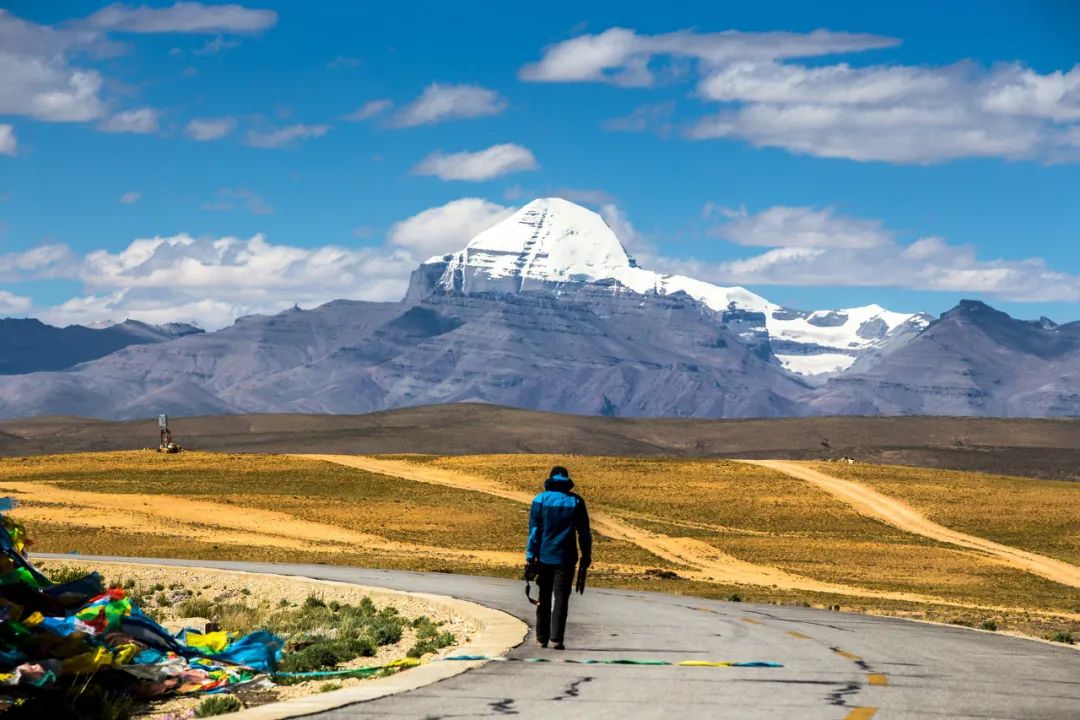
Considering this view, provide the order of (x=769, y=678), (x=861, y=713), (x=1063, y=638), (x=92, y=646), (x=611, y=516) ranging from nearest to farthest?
1. (x=861, y=713)
2. (x=92, y=646)
3. (x=769, y=678)
4. (x=1063, y=638)
5. (x=611, y=516)

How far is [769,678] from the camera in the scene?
1609 cm

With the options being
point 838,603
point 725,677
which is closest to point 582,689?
point 725,677

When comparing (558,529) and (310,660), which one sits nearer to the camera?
(310,660)

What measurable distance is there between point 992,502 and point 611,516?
21.6m

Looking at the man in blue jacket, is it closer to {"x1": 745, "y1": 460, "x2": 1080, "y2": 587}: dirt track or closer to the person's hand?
the person's hand

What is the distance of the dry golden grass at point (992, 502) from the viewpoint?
6444 cm

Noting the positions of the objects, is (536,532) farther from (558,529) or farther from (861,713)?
(861,713)

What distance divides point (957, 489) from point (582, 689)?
70.2m

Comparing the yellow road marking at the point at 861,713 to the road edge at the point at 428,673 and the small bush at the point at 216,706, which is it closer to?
the road edge at the point at 428,673

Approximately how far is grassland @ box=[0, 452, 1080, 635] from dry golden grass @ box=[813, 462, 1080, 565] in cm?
17

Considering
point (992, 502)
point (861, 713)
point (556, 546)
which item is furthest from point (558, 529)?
point (992, 502)

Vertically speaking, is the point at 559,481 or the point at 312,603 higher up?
the point at 559,481

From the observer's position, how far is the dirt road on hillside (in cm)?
4338

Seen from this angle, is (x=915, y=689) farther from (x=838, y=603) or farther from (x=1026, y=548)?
(x=1026, y=548)
